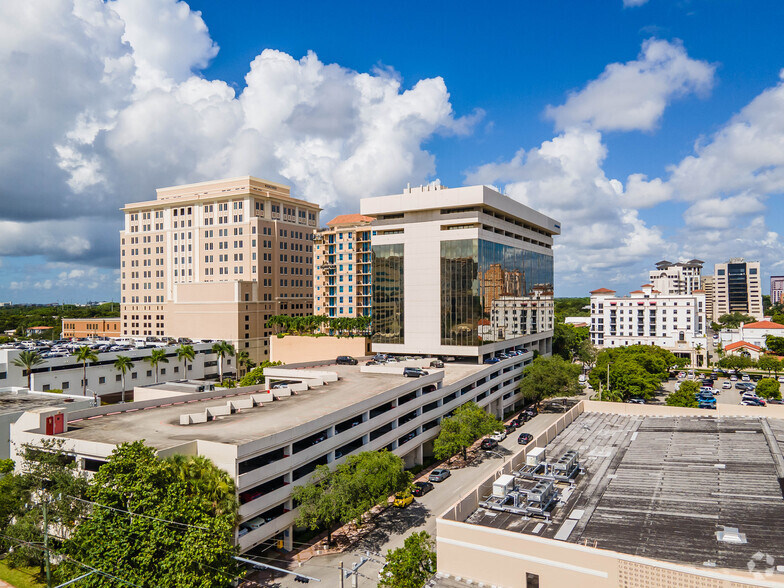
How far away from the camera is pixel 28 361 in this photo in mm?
73000

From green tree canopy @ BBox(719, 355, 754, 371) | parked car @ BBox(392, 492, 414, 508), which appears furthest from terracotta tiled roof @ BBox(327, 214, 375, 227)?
green tree canopy @ BBox(719, 355, 754, 371)

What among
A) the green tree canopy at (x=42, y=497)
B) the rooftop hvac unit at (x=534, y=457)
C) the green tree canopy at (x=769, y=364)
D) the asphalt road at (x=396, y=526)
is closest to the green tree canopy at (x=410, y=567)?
the asphalt road at (x=396, y=526)

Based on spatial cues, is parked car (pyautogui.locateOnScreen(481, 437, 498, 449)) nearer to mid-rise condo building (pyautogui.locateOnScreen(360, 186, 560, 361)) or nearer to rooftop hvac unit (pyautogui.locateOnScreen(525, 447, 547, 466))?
mid-rise condo building (pyautogui.locateOnScreen(360, 186, 560, 361))

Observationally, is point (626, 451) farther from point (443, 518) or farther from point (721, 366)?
point (721, 366)

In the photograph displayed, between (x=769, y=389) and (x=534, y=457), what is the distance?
7729cm

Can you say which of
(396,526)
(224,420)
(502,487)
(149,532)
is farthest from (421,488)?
(149,532)

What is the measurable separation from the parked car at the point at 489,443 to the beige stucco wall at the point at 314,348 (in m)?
39.3

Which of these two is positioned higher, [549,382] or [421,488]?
[549,382]

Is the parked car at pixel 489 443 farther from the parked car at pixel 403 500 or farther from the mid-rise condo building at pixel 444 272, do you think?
the parked car at pixel 403 500

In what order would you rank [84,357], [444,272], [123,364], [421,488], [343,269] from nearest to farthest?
[421,488]
[84,357]
[123,364]
[444,272]
[343,269]

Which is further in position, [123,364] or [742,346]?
[742,346]

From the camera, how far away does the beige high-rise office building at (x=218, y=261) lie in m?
119

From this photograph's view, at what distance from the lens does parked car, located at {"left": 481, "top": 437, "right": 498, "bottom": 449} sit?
66750 millimetres

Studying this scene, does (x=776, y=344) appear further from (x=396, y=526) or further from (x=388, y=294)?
(x=396, y=526)
